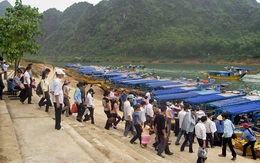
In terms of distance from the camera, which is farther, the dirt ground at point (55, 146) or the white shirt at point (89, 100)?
the white shirt at point (89, 100)

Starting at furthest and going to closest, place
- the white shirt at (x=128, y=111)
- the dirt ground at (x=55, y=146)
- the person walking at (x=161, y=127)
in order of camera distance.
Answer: the white shirt at (x=128, y=111) < the person walking at (x=161, y=127) < the dirt ground at (x=55, y=146)

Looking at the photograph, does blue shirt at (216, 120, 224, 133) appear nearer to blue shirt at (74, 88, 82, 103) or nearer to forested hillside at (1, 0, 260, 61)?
blue shirt at (74, 88, 82, 103)

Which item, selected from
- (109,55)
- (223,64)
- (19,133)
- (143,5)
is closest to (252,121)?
(19,133)

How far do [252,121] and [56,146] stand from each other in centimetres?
1112

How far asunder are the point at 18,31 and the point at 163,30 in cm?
10009

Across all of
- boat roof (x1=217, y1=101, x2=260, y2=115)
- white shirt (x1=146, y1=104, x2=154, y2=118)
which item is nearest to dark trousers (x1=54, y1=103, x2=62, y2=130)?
white shirt (x1=146, y1=104, x2=154, y2=118)

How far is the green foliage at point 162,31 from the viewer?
267ft

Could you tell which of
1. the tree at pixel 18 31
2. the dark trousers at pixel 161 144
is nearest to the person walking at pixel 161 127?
the dark trousers at pixel 161 144

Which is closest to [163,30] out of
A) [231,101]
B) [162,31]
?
[162,31]

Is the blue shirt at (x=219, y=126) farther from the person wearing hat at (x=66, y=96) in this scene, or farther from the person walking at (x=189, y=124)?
the person wearing hat at (x=66, y=96)

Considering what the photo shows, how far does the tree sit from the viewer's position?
11.4m

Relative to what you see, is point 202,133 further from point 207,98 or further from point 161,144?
point 207,98

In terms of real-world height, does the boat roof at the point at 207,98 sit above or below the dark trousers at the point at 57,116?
below

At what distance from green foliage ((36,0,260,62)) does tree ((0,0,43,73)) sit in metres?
63.5
